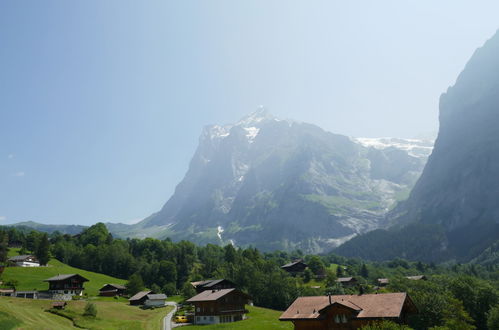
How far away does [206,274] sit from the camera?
18738cm

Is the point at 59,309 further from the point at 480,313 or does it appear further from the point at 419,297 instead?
the point at 480,313

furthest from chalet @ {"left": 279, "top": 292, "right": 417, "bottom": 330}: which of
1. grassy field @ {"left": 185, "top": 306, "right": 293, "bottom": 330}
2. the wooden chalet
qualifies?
the wooden chalet

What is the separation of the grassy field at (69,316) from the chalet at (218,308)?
9373mm

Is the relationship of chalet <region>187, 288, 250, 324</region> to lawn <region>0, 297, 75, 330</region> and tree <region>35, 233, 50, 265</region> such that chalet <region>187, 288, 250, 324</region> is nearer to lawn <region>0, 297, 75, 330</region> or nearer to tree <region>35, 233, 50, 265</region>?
lawn <region>0, 297, 75, 330</region>

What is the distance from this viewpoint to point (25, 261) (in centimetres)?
16338

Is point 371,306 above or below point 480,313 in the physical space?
above

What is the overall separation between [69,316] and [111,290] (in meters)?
63.4

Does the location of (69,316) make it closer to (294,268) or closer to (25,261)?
(25,261)

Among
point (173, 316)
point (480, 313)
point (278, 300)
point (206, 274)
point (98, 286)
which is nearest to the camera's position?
point (480, 313)

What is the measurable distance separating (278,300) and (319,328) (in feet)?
190

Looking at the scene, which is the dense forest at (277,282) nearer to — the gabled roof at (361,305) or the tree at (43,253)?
the tree at (43,253)

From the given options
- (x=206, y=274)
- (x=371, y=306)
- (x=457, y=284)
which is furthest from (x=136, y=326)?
(x=206, y=274)

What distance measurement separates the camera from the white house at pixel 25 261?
160 meters

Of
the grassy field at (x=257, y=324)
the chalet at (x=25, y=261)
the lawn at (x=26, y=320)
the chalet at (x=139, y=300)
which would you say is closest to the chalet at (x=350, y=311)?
the grassy field at (x=257, y=324)
